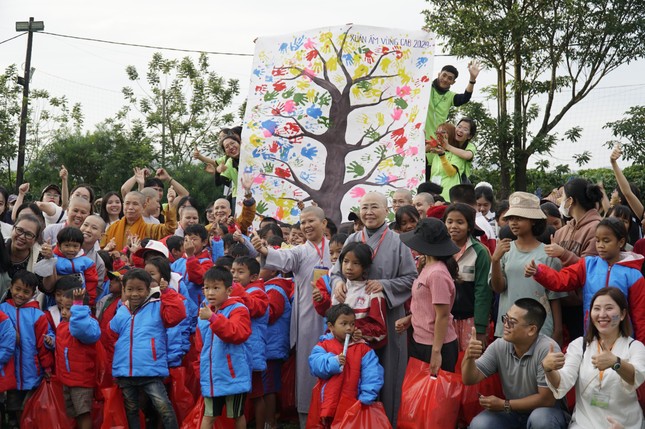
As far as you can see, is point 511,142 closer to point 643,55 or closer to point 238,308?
point 643,55

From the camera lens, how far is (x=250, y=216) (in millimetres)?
8047

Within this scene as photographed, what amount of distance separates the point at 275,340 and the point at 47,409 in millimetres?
1844

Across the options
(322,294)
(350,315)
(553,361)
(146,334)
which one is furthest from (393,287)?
(146,334)

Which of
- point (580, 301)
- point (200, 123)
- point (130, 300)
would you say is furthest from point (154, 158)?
point (580, 301)

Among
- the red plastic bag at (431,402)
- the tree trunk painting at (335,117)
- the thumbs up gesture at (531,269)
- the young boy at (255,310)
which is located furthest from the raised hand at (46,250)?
the thumbs up gesture at (531,269)

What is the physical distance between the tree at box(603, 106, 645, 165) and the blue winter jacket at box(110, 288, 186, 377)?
424 inches

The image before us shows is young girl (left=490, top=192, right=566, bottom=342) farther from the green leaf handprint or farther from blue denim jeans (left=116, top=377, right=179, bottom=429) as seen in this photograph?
the green leaf handprint

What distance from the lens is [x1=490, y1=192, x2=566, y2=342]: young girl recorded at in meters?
5.79

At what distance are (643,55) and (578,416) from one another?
12.9 meters

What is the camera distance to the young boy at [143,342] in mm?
6242

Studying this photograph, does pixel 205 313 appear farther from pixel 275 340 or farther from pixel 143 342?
pixel 275 340

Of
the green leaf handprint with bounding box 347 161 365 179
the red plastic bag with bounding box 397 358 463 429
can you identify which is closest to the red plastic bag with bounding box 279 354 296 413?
the red plastic bag with bounding box 397 358 463 429

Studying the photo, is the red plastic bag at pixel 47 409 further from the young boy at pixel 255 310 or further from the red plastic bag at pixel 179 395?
the young boy at pixel 255 310

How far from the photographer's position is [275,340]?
22.8 ft
